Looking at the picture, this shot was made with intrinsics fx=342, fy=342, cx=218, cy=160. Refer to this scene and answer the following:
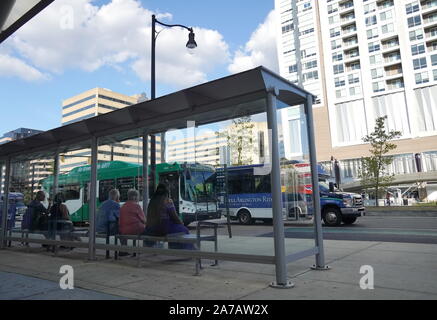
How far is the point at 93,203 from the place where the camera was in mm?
8109

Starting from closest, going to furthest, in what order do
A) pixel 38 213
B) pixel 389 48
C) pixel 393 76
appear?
1. pixel 38 213
2. pixel 393 76
3. pixel 389 48

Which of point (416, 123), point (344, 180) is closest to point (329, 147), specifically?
point (344, 180)

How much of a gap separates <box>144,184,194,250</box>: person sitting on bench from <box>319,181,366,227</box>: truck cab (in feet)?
33.1

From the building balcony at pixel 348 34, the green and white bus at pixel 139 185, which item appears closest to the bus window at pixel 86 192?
the green and white bus at pixel 139 185

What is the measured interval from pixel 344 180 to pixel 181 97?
60.2 m

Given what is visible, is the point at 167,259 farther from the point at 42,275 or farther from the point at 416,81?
the point at 416,81

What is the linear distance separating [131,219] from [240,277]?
124 inches

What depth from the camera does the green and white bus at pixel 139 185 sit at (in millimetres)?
6930

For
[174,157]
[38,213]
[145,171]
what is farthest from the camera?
[38,213]

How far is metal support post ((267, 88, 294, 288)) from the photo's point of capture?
16.2 feet

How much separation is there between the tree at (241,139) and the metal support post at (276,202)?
1.19 metres

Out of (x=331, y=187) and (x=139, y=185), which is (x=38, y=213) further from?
(x=331, y=187)

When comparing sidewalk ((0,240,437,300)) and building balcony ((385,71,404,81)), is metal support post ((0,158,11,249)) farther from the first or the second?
building balcony ((385,71,404,81))

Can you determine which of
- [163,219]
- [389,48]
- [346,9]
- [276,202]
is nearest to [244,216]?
[163,219]
